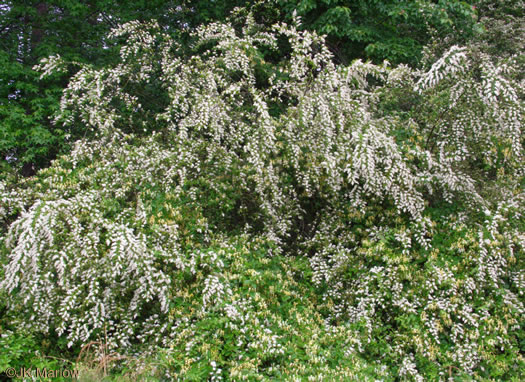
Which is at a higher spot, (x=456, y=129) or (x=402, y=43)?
(x=402, y=43)

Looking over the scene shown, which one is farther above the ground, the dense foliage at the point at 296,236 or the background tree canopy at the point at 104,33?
the background tree canopy at the point at 104,33

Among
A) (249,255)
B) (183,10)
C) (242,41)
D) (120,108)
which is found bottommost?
(249,255)

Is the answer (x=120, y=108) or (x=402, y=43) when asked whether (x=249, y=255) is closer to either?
(x=120, y=108)

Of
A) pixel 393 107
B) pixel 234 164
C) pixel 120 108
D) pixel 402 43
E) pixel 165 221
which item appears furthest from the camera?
pixel 402 43

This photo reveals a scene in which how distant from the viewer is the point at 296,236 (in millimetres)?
5781

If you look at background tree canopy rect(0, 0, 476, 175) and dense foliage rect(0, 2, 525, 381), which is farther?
background tree canopy rect(0, 0, 476, 175)

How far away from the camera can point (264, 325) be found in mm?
3775

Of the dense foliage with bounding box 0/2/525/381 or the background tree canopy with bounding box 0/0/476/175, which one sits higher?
the background tree canopy with bounding box 0/0/476/175

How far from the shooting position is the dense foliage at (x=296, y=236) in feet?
12.0

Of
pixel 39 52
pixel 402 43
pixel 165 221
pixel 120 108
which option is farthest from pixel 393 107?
pixel 39 52

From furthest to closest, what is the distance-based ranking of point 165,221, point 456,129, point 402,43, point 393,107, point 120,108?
point 402,43
point 120,108
point 393,107
point 456,129
point 165,221

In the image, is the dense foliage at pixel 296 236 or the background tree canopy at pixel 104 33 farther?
the background tree canopy at pixel 104 33

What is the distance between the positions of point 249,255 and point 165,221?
1015mm

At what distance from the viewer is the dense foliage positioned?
364 centimetres
